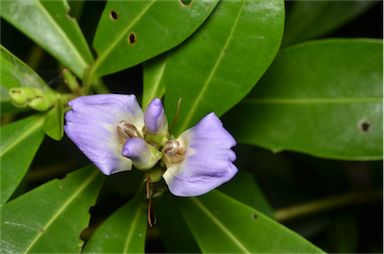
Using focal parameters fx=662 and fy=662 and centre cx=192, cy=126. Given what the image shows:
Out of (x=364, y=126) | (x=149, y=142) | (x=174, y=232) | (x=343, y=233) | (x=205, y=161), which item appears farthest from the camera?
(x=343, y=233)

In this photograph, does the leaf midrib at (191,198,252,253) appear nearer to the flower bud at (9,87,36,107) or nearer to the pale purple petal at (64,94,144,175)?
the pale purple petal at (64,94,144,175)

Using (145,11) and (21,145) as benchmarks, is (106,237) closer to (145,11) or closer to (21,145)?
(21,145)

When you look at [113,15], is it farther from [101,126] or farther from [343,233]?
[343,233]

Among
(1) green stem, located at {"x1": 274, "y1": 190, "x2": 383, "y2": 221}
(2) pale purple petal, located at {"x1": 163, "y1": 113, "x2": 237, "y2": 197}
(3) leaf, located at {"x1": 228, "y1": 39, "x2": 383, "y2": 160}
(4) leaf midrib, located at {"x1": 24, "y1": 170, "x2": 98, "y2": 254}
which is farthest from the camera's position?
(1) green stem, located at {"x1": 274, "y1": 190, "x2": 383, "y2": 221}

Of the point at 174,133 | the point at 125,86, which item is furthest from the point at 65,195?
the point at 125,86

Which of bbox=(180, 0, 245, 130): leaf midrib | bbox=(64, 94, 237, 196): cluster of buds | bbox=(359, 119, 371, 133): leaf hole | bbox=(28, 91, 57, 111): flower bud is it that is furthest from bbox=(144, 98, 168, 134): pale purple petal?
bbox=(359, 119, 371, 133): leaf hole

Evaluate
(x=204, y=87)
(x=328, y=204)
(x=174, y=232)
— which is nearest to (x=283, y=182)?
(x=328, y=204)
